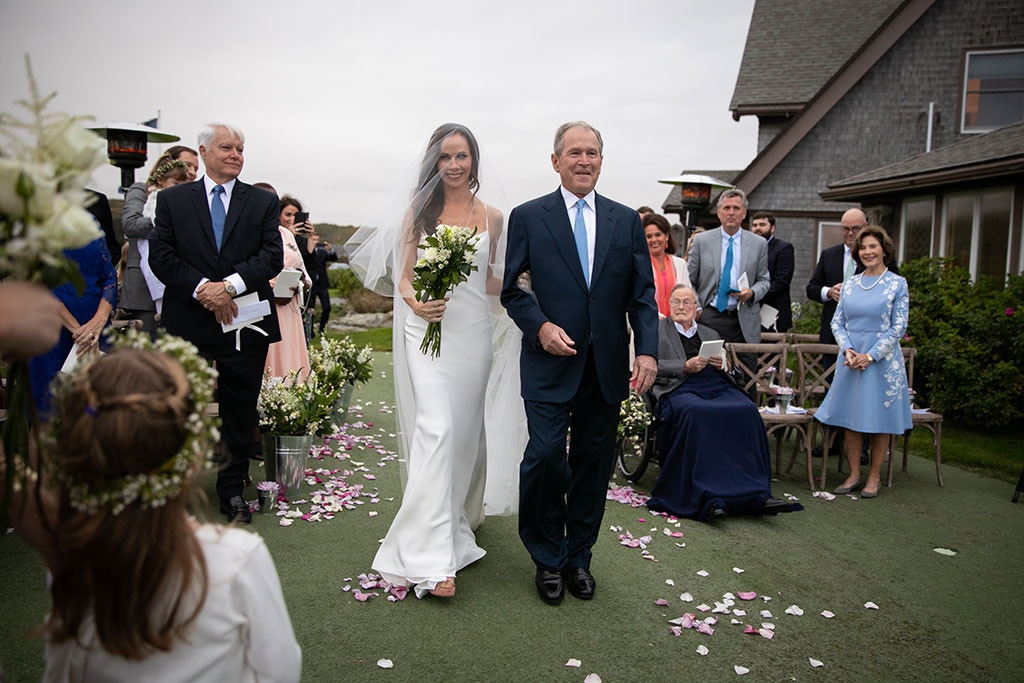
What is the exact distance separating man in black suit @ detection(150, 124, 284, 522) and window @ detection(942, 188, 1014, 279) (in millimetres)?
10347

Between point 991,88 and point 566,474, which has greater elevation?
point 991,88

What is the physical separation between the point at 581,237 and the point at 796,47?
18802 mm

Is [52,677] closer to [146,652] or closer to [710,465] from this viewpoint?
[146,652]

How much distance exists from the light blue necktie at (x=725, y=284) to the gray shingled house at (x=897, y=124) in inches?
252

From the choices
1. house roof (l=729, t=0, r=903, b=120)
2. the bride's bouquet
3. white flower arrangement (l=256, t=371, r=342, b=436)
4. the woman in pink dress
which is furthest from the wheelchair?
house roof (l=729, t=0, r=903, b=120)

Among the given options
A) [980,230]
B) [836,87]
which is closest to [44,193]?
[980,230]

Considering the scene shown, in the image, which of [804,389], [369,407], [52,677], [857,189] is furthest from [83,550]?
[857,189]

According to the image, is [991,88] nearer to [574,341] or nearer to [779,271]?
[779,271]

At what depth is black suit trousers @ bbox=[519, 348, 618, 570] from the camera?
4.27 m

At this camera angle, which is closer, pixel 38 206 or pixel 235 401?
pixel 38 206

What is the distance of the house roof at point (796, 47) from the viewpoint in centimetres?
1884

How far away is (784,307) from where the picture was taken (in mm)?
9180

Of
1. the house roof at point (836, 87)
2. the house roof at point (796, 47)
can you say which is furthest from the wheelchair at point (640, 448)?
the house roof at point (796, 47)

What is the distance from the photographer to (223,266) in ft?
16.2
